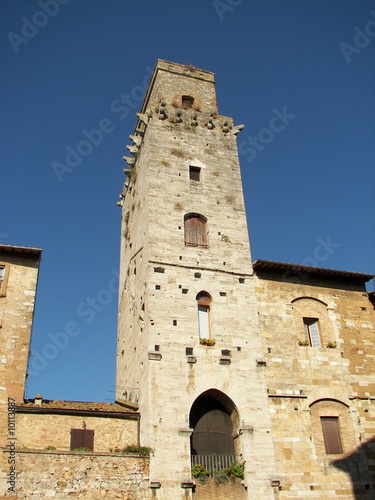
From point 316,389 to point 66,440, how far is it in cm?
922

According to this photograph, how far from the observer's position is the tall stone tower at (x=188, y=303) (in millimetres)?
17188

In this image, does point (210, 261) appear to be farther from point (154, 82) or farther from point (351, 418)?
point (154, 82)

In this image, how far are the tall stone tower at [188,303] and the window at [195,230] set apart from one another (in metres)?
0.05

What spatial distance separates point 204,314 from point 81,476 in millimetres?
7253

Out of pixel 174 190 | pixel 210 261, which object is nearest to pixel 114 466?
pixel 210 261

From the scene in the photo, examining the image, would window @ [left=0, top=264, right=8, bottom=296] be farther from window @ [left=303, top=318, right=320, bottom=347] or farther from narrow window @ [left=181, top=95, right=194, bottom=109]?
narrow window @ [left=181, top=95, right=194, bottom=109]

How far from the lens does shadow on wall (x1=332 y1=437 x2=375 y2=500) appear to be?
1770 cm

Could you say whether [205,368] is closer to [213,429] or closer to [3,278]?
[213,429]

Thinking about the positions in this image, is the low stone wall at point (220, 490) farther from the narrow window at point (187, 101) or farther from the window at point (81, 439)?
the narrow window at point (187, 101)

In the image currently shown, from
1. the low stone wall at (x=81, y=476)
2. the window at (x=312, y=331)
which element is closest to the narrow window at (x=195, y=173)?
the window at (x=312, y=331)

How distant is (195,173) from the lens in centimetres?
2370

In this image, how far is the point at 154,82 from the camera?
27.5 metres

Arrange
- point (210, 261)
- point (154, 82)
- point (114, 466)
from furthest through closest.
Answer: point (154, 82) → point (210, 261) → point (114, 466)

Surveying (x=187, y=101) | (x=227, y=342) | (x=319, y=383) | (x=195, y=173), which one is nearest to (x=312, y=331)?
(x=319, y=383)
